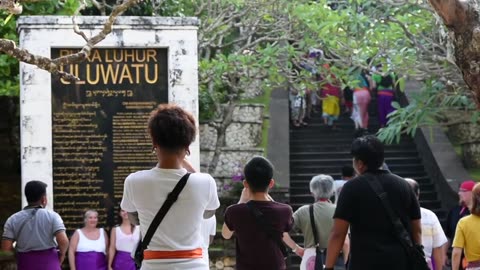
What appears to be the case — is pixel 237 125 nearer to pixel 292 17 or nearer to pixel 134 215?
pixel 292 17

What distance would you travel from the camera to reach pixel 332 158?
21.3 m

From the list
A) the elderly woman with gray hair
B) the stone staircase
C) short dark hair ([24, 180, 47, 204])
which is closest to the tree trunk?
the elderly woman with gray hair

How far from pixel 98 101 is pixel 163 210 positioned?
6811 millimetres

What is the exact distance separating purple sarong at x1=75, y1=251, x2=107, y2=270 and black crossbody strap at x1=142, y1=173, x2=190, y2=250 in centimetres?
608

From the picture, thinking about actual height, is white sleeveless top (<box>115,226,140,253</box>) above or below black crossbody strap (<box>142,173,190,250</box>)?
below

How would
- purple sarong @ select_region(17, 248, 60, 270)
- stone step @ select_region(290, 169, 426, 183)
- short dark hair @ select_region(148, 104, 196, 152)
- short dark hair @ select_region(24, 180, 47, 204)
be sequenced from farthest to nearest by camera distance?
stone step @ select_region(290, 169, 426, 183)
purple sarong @ select_region(17, 248, 60, 270)
short dark hair @ select_region(24, 180, 47, 204)
short dark hair @ select_region(148, 104, 196, 152)

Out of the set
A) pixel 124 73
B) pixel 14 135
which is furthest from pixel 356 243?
pixel 14 135

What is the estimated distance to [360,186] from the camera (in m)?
7.40

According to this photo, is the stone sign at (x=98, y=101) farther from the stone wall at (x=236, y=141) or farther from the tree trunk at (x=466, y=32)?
the tree trunk at (x=466, y=32)

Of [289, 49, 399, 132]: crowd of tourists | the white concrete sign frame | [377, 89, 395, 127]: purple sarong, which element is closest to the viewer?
the white concrete sign frame

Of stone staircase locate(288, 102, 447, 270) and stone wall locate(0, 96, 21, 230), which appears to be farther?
stone staircase locate(288, 102, 447, 270)

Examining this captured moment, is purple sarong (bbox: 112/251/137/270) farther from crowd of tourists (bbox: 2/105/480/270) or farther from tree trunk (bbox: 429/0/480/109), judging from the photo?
tree trunk (bbox: 429/0/480/109)

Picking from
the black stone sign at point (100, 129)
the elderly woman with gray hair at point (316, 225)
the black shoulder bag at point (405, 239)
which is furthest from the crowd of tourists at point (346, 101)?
the black shoulder bag at point (405, 239)

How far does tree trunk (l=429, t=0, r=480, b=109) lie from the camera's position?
23.1 feet
